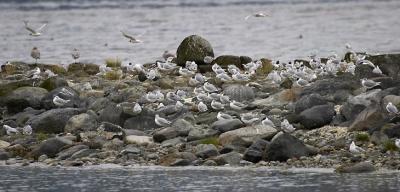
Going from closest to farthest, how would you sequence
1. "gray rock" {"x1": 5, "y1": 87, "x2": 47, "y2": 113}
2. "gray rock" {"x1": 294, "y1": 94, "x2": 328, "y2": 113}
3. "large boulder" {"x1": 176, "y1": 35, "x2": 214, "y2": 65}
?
"gray rock" {"x1": 294, "y1": 94, "x2": 328, "y2": 113}, "gray rock" {"x1": 5, "y1": 87, "x2": 47, "y2": 113}, "large boulder" {"x1": 176, "y1": 35, "x2": 214, "y2": 65}

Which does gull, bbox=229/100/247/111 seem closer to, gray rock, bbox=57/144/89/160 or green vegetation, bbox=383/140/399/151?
gray rock, bbox=57/144/89/160

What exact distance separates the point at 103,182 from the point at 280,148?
3.40 m

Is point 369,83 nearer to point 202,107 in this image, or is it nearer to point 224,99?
point 224,99

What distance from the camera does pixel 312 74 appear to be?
100ft

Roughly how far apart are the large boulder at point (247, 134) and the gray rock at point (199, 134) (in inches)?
19.1

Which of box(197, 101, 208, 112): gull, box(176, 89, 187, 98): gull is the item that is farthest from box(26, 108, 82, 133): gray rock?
box(176, 89, 187, 98): gull

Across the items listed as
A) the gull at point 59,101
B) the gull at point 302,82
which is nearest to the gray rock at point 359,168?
the gull at point 302,82

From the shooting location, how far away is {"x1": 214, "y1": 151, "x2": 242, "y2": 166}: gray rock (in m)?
23.0

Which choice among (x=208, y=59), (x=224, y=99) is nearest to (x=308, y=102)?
(x=224, y=99)

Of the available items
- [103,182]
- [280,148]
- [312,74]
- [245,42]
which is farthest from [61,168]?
[245,42]

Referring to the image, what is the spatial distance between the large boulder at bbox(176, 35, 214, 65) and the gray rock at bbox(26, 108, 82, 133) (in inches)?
324

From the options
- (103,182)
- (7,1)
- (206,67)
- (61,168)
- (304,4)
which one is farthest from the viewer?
(7,1)

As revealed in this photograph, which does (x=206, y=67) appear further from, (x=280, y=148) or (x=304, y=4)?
(x=304, y=4)

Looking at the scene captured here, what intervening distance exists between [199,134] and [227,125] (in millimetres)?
682
